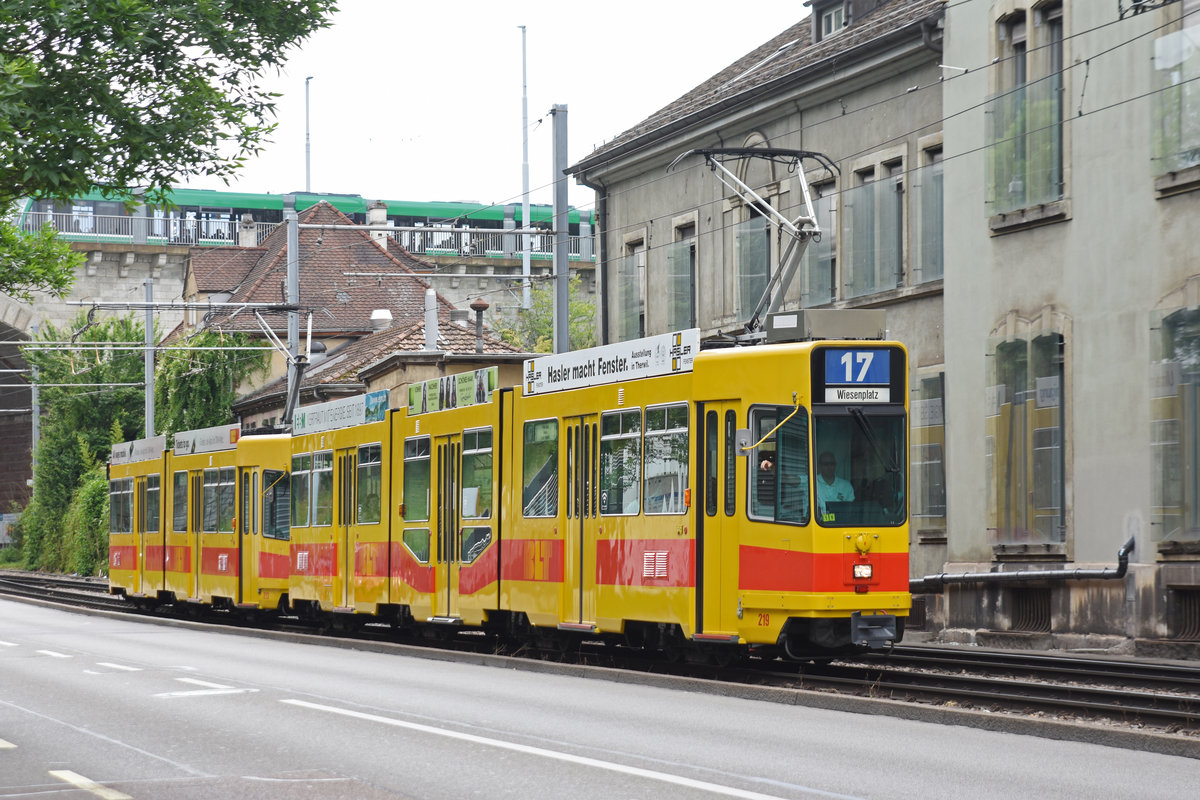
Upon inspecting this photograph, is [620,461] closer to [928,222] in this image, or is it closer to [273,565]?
[928,222]

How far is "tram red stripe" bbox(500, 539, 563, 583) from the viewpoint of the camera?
2005 centimetres

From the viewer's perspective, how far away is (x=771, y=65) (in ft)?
110

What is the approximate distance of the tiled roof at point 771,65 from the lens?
2830 centimetres

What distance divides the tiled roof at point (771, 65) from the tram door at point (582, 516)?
10173 millimetres

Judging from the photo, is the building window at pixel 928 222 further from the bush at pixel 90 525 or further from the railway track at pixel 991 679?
the bush at pixel 90 525

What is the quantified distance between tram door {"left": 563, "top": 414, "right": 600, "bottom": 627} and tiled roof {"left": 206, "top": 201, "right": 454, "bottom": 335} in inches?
1794

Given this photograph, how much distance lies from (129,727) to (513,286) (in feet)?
240

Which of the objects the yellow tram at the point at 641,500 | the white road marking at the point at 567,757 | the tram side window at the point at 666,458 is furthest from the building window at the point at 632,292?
the white road marking at the point at 567,757

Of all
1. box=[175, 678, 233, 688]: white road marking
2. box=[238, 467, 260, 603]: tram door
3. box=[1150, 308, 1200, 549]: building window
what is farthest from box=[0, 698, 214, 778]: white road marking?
box=[238, 467, 260, 603]: tram door

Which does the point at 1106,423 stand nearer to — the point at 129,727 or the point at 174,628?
the point at 129,727

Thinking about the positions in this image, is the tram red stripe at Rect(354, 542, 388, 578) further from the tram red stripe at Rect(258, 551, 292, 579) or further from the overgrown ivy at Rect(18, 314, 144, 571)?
the overgrown ivy at Rect(18, 314, 144, 571)

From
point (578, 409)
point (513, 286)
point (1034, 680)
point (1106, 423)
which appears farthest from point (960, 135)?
point (513, 286)

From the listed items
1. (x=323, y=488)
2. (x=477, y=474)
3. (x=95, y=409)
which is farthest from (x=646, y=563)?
(x=95, y=409)

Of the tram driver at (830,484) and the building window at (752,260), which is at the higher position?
the building window at (752,260)
